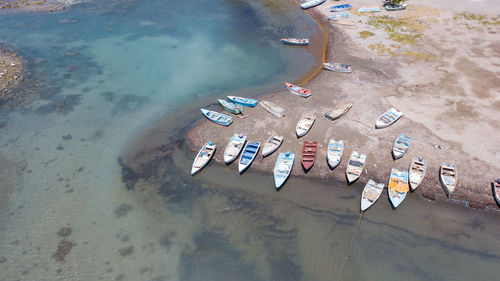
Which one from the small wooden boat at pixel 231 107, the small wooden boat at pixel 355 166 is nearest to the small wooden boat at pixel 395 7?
the small wooden boat at pixel 231 107

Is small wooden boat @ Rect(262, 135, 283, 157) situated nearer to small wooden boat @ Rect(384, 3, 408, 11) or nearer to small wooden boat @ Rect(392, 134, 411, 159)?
small wooden boat @ Rect(392, 134, 411, 159)

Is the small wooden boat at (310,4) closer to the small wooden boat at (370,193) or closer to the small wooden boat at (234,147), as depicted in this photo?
the small wooden boat at (234,147)

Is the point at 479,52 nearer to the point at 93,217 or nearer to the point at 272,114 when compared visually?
the point at 272,114

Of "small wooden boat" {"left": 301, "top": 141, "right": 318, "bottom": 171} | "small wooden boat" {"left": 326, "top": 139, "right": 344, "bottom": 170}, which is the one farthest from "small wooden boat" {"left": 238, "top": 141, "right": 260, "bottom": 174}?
"small wooden boat" {"left": 326, "top": 139, "right": 344, "bottom": 170}

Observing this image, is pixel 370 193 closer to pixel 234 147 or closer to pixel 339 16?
pixel 234 147

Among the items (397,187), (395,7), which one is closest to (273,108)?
(397,187)

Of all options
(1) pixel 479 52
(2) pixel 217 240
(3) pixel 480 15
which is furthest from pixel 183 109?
(3) pixel 480 15
